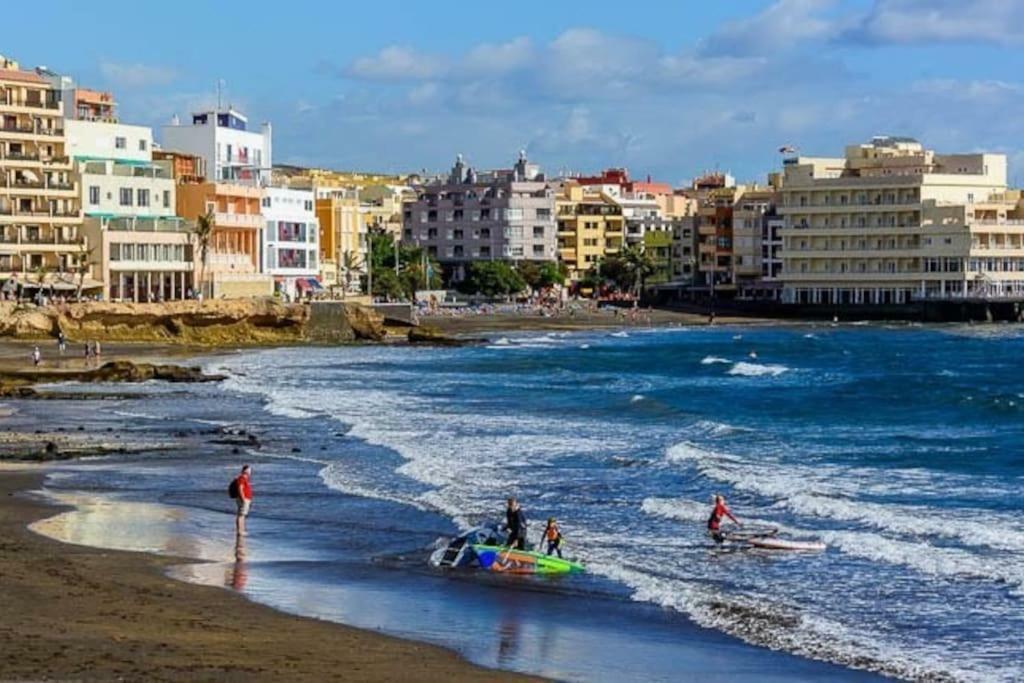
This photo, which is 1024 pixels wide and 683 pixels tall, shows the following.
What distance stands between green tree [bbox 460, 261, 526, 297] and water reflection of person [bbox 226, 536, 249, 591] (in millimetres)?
122926

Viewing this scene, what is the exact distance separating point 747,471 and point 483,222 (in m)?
121

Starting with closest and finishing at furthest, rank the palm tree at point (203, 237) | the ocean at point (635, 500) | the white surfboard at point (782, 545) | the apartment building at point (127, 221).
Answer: the ocean at point (635, 500) → the white surfboard at point (782, 545) → the apartment building at point (127, 221) → the palm tree at point (203, 237)

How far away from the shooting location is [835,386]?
67.1m

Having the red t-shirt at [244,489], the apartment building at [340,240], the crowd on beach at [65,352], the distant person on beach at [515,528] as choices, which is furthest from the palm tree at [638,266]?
the distant person on beach at [515,528]

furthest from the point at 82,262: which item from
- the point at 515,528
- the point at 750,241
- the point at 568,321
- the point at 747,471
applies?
the point at 750,241

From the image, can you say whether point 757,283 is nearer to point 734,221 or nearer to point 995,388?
point 734,221

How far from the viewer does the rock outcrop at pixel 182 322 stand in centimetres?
8344

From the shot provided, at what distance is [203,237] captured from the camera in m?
97.9

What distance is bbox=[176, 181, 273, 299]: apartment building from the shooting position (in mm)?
101875

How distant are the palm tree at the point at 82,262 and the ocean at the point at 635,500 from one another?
80.3ft

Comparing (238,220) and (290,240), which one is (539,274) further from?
(238,220)

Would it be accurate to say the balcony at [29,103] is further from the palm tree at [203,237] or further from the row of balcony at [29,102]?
the palm tree at [203,237]

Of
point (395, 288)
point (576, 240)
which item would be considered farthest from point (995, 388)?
point (576, 240)

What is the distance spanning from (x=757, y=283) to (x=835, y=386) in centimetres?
8832
